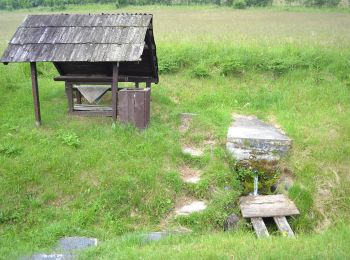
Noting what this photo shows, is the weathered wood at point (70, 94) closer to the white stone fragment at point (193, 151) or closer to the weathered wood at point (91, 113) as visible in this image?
the weathered wood at point (91, 113)

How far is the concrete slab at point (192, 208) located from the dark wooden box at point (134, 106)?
8.74 ft

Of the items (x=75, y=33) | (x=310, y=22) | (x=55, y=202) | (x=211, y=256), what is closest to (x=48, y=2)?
(x=310, y=22)

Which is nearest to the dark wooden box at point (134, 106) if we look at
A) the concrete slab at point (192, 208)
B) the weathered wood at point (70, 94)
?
the weathered wood at point (70, 94)

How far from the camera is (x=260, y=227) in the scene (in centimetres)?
682

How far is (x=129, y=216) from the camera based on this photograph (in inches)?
281

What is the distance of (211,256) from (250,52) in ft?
36.8

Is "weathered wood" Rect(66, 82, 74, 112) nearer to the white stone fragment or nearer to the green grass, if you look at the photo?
the white stone fragment

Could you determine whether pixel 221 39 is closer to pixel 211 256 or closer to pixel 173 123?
pixel 173 123

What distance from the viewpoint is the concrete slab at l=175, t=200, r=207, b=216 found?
721cm

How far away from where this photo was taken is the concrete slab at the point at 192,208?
7209mm

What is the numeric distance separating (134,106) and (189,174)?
214cm

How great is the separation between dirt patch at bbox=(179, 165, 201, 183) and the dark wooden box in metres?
1.62

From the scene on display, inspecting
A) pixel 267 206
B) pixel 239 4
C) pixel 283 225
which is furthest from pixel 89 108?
pixel 239 4

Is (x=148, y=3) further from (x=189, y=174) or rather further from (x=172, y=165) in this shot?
(x=189, y=174)
